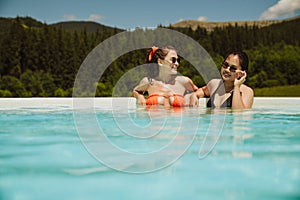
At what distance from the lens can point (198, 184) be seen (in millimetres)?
1803

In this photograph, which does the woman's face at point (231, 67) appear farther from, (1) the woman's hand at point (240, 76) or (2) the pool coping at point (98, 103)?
(2) the pool coping at point (98, 103)

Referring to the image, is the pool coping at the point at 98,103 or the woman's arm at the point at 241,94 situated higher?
the woman's arm at the point at 241,94

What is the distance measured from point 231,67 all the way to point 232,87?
0.37m

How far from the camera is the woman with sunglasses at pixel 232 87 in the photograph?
579cm

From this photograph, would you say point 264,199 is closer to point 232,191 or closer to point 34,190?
point 232,191

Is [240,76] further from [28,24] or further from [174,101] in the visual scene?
[28,24]

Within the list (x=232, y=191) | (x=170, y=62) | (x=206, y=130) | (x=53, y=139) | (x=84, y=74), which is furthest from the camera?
(x=84, y=74)

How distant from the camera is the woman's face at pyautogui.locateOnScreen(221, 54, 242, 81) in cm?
581

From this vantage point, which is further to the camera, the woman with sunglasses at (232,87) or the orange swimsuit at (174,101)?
the orange swimsuit at (174,101)

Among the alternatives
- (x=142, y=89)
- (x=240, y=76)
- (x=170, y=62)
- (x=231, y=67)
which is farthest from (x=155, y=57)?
(x=240, y=76)

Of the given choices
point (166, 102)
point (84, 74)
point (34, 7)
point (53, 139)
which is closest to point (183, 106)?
point (166, 102)

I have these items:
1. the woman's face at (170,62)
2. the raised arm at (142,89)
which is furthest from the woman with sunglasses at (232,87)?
the raised arm at (142,89)

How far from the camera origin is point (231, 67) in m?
5.82

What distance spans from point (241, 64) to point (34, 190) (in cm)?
467
